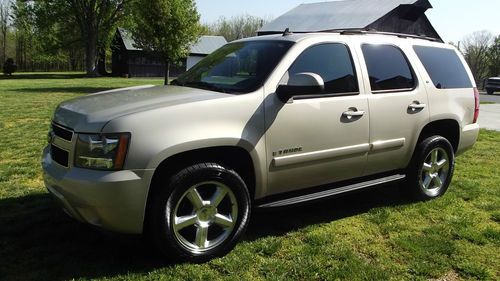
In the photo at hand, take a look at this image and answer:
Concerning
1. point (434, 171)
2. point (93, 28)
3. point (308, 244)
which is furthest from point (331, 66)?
point (93, 28)

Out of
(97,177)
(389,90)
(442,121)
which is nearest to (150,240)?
(97,177)

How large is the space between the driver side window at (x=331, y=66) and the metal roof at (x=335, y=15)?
33.4m

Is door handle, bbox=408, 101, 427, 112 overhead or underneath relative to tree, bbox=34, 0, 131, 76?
underneath

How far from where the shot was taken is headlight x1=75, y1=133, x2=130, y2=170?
3.30 meters

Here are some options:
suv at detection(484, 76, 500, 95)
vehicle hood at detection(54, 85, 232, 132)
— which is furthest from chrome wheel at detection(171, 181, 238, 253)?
suv at detection(484, 76, 500, 95)

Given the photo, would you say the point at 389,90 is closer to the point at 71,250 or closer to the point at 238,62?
the point at 238,62

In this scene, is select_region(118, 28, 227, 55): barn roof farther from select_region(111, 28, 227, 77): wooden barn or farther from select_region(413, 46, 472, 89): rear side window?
select_region(413, 46, 472, 89): rear side window

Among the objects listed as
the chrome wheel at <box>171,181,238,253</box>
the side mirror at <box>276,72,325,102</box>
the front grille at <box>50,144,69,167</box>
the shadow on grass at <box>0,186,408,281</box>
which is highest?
the side mirror at <box>276,72,325,102</box>

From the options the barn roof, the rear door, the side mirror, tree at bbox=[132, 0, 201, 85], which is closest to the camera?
the side mirror

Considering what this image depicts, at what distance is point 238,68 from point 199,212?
142 cm

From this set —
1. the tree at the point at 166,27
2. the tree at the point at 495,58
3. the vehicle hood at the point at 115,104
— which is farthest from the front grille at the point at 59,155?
the tree at the point at 495,58

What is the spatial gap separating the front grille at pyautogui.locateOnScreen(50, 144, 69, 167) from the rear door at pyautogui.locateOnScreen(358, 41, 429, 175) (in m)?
2.75

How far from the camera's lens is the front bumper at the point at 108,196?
10.8 feet

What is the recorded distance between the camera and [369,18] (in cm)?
3791
